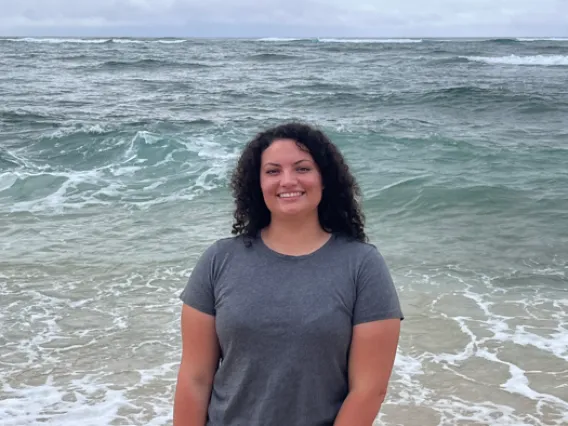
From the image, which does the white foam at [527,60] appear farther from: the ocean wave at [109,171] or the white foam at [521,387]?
A: the white foam at [521,387]

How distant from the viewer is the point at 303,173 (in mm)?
2328

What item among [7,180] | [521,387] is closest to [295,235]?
[521,387]

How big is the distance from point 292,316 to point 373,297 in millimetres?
235

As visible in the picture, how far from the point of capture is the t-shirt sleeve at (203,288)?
2221mm

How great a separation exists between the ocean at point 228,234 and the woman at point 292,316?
281cm

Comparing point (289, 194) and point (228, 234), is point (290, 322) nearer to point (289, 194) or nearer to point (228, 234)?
point (289, 194)

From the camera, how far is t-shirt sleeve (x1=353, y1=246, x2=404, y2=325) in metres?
2.12

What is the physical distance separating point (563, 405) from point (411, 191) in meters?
7.07

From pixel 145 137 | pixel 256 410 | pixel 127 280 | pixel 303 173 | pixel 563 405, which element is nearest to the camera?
pixel 256 410

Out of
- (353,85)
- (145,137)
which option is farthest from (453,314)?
(353,85)

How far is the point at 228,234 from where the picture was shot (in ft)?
31.0

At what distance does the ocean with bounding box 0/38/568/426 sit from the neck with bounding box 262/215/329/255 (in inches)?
113

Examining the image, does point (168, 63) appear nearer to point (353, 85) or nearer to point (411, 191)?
point (353, 85)

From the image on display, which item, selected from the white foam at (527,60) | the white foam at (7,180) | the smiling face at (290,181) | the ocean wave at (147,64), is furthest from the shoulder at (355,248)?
the white foam at (527,60)
